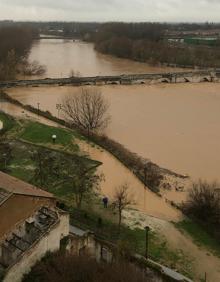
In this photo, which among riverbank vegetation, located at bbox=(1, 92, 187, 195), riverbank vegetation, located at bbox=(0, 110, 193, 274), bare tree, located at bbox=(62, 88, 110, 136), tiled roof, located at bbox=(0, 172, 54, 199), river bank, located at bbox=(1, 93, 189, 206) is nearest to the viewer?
tiled roof, located at bbox=(0, 172, 54, 199)

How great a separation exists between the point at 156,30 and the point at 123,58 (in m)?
17.3

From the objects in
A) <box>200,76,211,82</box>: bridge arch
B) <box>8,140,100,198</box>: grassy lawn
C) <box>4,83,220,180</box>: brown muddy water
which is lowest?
<box>4,83,220,180</box>: brown muddy water

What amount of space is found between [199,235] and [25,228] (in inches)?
219

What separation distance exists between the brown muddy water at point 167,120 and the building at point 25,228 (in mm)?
9636

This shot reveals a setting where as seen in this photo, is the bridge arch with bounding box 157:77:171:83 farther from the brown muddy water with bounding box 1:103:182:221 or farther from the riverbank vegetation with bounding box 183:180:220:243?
the riverbank vegetation with bounding box 183:180:220:243

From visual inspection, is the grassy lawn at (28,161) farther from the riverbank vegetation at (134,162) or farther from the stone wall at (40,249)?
the stone wall at (40,249)

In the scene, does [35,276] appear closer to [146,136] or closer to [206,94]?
[146,136]

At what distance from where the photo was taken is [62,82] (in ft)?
133

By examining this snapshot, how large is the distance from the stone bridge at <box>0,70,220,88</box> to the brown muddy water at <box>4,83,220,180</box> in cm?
112

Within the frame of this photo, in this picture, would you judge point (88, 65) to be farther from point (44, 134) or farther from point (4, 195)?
point (4, 195)

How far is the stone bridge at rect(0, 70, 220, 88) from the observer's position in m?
39.7

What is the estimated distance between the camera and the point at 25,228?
10.5 meters

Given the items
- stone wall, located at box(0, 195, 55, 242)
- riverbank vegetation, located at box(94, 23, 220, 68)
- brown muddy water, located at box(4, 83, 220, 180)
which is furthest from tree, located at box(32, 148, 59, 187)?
riverbank vegetation, located at box(94, 23, 220, 68)

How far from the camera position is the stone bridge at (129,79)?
39.7 metres
